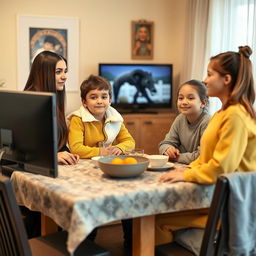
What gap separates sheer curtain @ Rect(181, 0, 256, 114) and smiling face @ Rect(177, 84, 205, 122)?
5.90ft

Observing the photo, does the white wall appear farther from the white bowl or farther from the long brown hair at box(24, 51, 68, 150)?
the white bowl

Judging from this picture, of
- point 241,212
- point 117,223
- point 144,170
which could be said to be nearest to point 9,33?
point 117,223

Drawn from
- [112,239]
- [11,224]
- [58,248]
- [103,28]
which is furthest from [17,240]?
[103,28]

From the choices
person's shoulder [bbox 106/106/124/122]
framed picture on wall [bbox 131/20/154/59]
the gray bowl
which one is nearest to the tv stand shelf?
framed picture on wall [bbox 131/20/154/59]

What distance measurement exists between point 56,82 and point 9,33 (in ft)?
9.10

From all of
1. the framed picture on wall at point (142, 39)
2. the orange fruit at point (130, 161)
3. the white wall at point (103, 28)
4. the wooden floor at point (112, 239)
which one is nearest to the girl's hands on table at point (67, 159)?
the orange fruit at point (130, 161)

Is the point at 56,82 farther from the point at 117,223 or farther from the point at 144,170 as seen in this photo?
the point at 117,223

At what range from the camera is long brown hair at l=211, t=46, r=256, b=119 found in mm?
1960

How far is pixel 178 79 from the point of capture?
5801 millimetres

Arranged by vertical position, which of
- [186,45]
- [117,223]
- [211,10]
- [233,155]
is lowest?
[117,223]

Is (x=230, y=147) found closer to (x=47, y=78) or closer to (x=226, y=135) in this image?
(x=226, y=135)

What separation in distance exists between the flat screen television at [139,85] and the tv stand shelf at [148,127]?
23 centimetres

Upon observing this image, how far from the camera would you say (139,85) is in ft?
18.0

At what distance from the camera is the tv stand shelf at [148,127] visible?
525 centimetres
